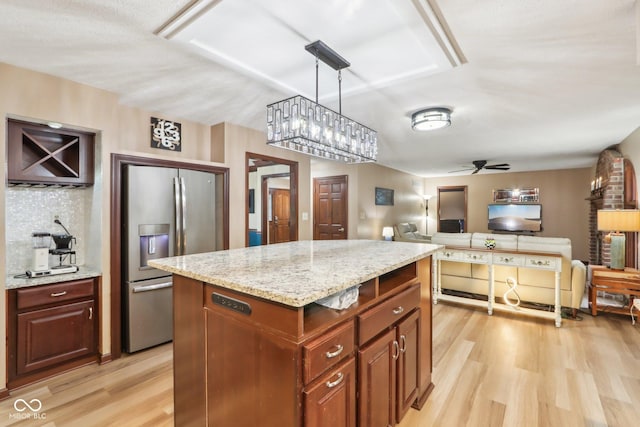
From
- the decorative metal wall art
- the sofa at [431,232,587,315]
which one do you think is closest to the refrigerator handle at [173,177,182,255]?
the decorative metal wall art

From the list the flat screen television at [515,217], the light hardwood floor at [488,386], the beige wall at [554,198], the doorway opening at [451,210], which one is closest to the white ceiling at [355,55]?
the light hardwood floor at [488,386]

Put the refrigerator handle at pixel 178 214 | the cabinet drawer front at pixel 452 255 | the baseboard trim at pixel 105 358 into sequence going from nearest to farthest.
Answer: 1. the baseboard trim at pixel 105 358
2. the refrigerator handle at pixel 178 214
3. the cabinet drawer front at pixel 452 255

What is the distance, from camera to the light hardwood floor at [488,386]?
1.85 meters

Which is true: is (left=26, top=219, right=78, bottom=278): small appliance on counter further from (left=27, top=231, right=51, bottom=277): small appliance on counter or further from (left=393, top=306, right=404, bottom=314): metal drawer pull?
(left=393, top=306, right=404, bottom=314): metal drawer pull

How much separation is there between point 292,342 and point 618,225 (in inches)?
164

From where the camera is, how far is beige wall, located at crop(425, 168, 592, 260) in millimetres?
7133

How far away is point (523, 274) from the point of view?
3.68 m

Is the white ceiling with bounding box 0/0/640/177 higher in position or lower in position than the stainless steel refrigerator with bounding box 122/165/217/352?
higher

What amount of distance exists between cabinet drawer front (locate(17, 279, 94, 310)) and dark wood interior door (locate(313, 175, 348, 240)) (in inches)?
169

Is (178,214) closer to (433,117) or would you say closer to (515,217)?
(433,117)

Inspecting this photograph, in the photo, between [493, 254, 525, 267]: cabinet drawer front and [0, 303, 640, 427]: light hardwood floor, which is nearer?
[0, 303, 640, 427]: light hardwood floor

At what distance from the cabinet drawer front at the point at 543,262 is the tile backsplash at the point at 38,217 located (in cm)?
465

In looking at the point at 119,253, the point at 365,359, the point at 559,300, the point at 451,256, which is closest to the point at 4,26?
the point at 119,253

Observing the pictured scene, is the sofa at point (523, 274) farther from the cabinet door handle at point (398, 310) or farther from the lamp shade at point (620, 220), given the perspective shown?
the cabinet door handle at point (398, 310)
